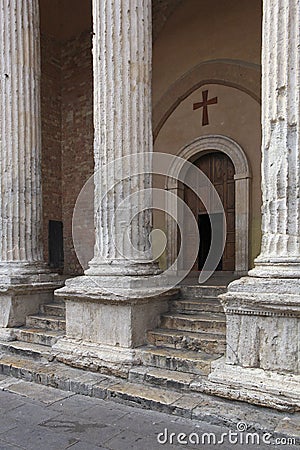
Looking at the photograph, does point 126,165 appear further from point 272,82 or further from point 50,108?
point 50,108

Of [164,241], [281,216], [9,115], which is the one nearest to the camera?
[281,216]

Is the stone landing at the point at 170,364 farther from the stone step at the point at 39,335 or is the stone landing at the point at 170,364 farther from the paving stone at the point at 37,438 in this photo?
the paving stone at the point at 37,438

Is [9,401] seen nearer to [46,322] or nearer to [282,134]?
[46,322]

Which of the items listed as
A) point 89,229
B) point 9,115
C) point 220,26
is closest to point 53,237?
point 89,229

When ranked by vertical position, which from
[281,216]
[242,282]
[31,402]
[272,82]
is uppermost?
[272,82]

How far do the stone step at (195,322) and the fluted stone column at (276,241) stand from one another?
0.75 meters

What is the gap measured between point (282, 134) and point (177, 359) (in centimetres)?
233

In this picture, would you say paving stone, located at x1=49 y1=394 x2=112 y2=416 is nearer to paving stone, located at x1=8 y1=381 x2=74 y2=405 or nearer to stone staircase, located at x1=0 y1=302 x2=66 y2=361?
paving stone, located at x1=8 y1=381 x2=74 y2=405

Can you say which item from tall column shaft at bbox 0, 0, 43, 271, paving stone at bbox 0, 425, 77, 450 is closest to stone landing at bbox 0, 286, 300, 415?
paving stone at bbox 0, 425, 77, 450

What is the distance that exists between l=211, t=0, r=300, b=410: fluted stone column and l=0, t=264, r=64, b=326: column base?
10.5 ft

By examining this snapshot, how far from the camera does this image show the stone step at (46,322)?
5.53 metres

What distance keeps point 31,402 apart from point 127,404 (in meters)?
0.95

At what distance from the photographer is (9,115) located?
6.02 m

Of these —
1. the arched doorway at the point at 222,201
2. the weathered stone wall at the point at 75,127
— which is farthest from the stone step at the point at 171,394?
the weathered stone wall at the point at 75,127
